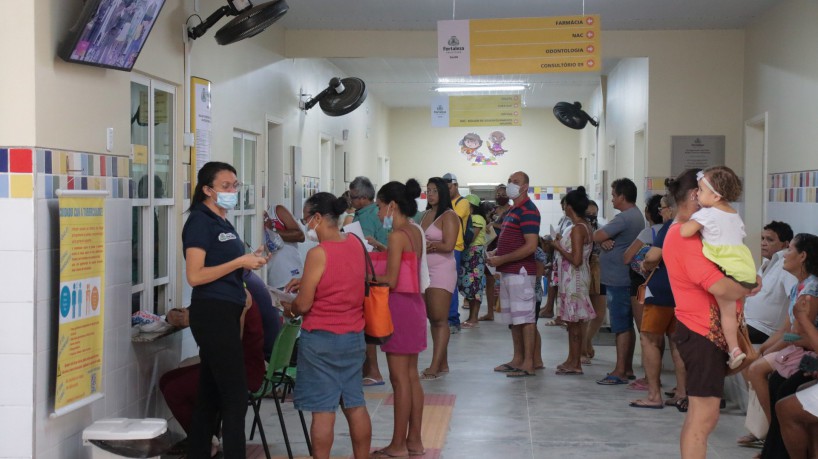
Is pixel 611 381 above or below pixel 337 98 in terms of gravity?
below

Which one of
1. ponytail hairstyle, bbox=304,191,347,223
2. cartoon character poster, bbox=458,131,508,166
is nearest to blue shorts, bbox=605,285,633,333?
ponytail hairstyle, bbox=304,191,347,223

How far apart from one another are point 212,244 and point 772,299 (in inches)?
140

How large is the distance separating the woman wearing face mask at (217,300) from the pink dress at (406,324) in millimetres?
862

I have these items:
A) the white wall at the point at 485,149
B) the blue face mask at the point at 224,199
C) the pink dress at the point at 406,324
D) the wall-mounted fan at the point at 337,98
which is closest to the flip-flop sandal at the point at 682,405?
the pink dress at the point at 406,324

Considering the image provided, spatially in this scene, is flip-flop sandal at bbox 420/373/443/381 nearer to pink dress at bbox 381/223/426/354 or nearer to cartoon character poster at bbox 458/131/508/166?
pink dress at bbox 381/223/426/354

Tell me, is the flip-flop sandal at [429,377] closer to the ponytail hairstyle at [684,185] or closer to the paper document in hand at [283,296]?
the paper document in hand at [283,296]

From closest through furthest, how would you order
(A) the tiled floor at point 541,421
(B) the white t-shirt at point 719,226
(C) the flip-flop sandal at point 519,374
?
(B) the white t-shirt at point 719,226 → (A) the tiled floor at point 541,421 → (C) the flip-flop sandal at point 519,374

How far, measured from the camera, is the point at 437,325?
22.2ft

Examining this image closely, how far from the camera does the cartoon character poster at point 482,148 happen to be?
1938 cm

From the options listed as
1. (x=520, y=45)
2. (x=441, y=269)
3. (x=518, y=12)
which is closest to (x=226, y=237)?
(x=441, y=269)

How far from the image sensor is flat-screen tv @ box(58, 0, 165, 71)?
12.7 ft

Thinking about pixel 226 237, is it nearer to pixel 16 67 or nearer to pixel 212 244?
pixel 212 244

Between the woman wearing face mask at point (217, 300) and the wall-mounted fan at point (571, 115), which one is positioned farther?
the wall-mounted fan at point (571, 115)

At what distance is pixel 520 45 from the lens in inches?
299
